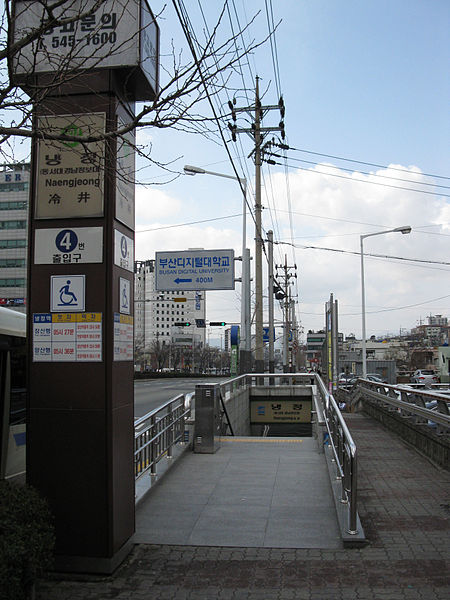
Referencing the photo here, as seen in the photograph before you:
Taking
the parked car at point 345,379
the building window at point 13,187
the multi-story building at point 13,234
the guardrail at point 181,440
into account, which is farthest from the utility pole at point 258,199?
the building window at point 13,187

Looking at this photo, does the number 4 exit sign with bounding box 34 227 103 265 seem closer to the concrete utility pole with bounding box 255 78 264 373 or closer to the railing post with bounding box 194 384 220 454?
the railing post with bounding box 194 384 220 454

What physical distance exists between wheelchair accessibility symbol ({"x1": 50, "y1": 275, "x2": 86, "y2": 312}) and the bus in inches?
112

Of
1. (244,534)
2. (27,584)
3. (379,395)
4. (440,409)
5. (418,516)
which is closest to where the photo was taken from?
(27,584)

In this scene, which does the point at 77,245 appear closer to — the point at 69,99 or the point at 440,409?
the point at 69,99

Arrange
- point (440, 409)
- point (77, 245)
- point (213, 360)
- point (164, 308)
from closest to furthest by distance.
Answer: point (77, 245), point (440, 409), point (213, 360), point (164, 308)

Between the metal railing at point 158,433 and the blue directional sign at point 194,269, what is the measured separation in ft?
34.9

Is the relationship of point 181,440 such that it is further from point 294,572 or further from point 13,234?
point 13,234

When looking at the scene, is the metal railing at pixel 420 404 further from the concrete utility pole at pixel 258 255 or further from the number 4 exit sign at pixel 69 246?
the number 4 exit sign at pixel 69 246

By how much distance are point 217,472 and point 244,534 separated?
2.57 m

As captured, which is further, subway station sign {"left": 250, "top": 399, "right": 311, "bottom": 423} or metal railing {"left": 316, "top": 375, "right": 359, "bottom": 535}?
subway station sign {"left": 250, "top": 399, "right": 311, "bottom": 423}

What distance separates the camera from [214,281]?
67.8ft

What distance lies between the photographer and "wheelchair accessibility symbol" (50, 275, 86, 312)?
4.89m

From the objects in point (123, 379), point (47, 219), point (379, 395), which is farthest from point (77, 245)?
point (379, 395)

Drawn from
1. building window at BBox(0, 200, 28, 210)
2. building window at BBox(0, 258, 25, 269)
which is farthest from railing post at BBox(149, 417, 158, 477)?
building window at BBox(0, 200, 28, 210)
